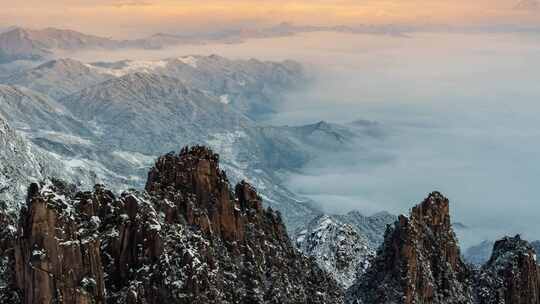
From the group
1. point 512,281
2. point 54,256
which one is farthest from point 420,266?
point 54,256

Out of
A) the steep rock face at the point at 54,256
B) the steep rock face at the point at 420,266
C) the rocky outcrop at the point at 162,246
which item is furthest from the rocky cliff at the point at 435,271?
the steep rock face at the point at 54,256

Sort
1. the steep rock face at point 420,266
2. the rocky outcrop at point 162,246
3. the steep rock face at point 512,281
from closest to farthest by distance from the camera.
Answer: the rocky outcrop at point 162,246, the steep rock face at point 420,266, the steep rock face at point 512,281

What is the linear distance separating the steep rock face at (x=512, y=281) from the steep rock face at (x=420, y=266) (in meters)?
3.60

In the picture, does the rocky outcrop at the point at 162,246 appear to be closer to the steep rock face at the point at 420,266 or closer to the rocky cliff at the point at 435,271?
the steep rock face at the point at 420,266

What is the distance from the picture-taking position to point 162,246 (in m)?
117

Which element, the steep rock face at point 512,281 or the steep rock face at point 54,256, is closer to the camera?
the steep rock face at point 54,256

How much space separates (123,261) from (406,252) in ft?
185

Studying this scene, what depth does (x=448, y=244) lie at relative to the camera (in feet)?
534

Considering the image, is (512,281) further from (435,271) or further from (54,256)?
(54,256)

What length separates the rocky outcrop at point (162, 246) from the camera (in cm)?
10269

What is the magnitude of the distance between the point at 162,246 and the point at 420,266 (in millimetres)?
53759

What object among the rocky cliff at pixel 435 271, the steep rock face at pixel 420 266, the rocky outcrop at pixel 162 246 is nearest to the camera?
the rocky outcrop at pixel 162 246

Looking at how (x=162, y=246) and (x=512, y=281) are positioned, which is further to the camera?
(x=512, y=281)

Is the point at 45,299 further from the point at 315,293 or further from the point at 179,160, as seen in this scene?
the point at 315,293
